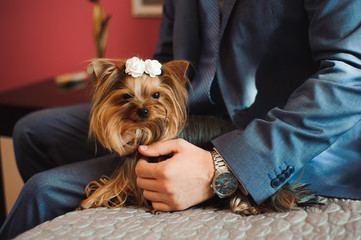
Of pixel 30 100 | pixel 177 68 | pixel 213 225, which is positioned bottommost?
pixel 213 225

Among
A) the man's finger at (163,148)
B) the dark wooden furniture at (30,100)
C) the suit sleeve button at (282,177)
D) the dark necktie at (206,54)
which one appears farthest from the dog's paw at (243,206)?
the dark wooden furniture at (30,100)

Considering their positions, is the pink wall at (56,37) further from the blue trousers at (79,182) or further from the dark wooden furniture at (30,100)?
the blue trousers at (79,182)

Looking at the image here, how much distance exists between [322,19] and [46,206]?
96cm

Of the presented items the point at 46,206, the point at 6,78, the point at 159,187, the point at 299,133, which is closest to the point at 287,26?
the point at 299,133

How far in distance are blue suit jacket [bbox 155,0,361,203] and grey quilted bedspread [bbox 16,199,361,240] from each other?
0.24 ft

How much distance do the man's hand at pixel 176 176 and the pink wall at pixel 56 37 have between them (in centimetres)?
166

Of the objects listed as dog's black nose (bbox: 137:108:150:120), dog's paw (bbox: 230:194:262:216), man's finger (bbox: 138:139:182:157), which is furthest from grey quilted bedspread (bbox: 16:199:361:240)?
dog's black nose (bbox: 137:108:150:120)

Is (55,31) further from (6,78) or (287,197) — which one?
(287,197)

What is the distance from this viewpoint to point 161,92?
37.5 inches

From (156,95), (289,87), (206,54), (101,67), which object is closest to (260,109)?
(289,87)

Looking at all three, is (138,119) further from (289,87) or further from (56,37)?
(56,37)

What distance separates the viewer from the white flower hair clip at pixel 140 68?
0.91m

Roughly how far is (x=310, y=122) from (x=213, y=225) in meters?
0.35

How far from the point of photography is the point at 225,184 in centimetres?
85
